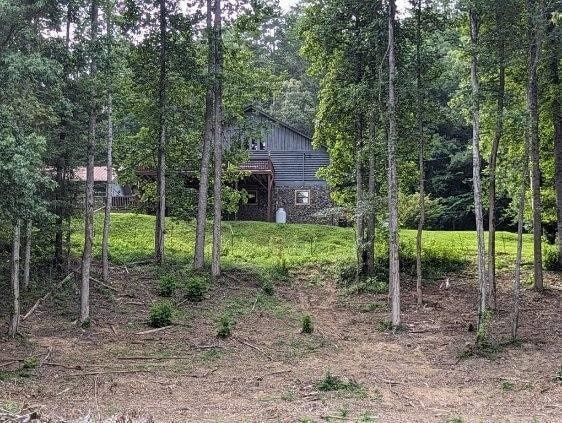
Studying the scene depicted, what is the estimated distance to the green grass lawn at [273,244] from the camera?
2166 centimetres

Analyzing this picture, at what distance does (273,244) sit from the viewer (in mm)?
25891

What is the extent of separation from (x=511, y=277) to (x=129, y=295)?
13141mm

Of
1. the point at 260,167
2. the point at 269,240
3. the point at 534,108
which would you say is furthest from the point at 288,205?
the point at 534,108

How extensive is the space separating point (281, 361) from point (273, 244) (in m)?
13.8

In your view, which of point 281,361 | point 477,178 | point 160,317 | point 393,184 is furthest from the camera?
point 393,184

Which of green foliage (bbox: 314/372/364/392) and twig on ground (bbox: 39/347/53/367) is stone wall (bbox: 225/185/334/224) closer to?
twig on ground (bbox: 39/347/53/367)

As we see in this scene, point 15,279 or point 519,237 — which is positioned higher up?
point 519,237

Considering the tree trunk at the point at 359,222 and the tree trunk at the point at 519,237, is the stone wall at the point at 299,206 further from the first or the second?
the tree trunk at the point at 519,237

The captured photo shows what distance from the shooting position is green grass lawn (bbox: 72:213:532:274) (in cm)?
2166

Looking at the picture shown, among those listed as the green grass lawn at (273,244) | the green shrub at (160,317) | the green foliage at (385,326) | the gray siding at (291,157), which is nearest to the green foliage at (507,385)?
the green foliage at (385,326)

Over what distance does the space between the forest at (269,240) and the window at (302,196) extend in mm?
7935

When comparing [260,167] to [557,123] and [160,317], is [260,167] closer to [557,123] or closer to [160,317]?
[557,123]

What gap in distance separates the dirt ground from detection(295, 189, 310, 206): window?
1627 centimetres

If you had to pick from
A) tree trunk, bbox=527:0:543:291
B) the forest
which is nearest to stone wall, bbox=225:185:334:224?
the forest
